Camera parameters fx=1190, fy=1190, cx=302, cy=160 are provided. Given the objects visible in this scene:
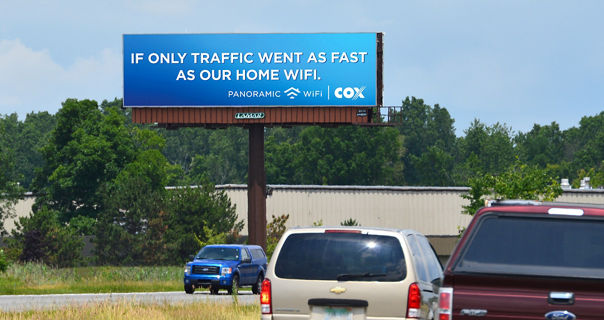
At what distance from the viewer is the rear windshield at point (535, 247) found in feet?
33.6

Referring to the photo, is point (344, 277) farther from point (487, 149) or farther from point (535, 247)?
point (487, 149)

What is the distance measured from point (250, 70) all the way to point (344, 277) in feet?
167

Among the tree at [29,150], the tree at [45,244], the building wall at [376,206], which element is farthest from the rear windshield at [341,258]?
Result: the tree at [29,150]

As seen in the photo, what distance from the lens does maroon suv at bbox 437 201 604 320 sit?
10.1 meters

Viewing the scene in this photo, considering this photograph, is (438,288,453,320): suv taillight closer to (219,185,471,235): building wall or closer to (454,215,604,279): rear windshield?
(454,215,604,279): rear windshield

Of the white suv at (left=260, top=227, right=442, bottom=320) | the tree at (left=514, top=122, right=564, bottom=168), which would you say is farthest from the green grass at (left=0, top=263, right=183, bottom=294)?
the tree at (left=514, top=122, right=564, bottom=168)

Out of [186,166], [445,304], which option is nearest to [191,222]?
[445,304]

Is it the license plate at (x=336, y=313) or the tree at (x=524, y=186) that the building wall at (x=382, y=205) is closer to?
the tree at (x=524, y=186)

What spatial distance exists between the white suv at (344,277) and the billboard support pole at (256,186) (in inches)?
1952

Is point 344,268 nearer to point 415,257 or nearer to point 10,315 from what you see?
point 415,257

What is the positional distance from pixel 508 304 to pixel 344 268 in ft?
12.6

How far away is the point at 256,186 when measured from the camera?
6444cm

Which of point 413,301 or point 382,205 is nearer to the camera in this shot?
point 413,301

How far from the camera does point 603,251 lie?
404 inches
